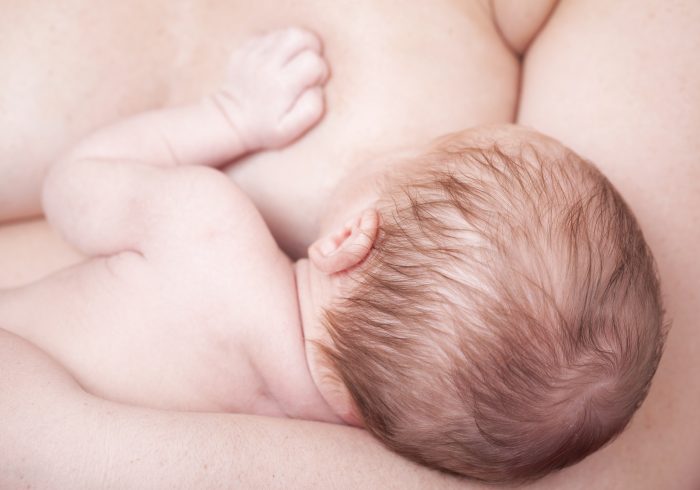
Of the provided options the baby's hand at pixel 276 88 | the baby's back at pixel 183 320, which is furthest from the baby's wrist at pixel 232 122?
the baby's back at pixel 183 320

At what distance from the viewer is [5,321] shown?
109 cm

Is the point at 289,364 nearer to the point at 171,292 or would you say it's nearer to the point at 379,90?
the point at 171,292

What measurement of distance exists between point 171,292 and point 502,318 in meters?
0.53

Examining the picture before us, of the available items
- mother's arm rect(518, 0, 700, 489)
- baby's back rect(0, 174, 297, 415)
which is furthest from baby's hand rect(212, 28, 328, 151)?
mother's arm rect(518, 0, 700, 489)

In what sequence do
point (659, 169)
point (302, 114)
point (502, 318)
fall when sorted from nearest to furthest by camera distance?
1. point (502, 318)
2. point (659, 169)
3. point (302, 114)

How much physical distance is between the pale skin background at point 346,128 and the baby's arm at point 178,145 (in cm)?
5

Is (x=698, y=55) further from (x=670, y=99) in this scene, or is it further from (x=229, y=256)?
(x=229, y=256)

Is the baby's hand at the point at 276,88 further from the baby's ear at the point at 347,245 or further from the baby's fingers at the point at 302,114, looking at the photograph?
the baby's ear at the point at 347,245

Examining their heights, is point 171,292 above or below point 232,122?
below

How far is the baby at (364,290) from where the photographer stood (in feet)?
2.81

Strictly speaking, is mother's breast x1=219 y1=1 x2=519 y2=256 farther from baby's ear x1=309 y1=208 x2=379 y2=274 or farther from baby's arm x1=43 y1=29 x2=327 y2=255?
baby's ear x1=309 y1=208 x2=379 y2=274

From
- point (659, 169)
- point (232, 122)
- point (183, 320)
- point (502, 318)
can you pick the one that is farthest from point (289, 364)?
point (659, 169)

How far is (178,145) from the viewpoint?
3.94 ft

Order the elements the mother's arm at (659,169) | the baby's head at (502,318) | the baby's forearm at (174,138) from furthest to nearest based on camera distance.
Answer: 1. the baby's forearm at (174,138)
2. the mother's arm at (659,169)
3. the baby's head at (502,318)
